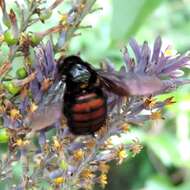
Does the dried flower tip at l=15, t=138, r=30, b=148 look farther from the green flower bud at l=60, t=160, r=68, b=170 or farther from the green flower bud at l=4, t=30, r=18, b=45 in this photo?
the green flower bud at l=4, t=30, r=18, b=45

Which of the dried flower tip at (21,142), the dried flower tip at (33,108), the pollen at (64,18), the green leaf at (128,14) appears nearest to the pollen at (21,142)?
the dried flower tip at (21,142)

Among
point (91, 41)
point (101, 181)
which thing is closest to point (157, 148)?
point (91, 41)

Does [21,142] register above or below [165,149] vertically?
above

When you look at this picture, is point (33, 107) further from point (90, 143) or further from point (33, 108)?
point (90, 143)

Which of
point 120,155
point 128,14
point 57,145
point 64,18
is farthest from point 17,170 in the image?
point 64,18

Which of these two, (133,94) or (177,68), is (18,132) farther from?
(177,68)

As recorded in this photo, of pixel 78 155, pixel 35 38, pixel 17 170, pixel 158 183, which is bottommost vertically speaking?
pixel 158 183

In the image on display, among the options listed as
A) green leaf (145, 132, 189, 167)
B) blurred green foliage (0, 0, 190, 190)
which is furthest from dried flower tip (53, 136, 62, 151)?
green leaf (145, 132, 189, 167)
